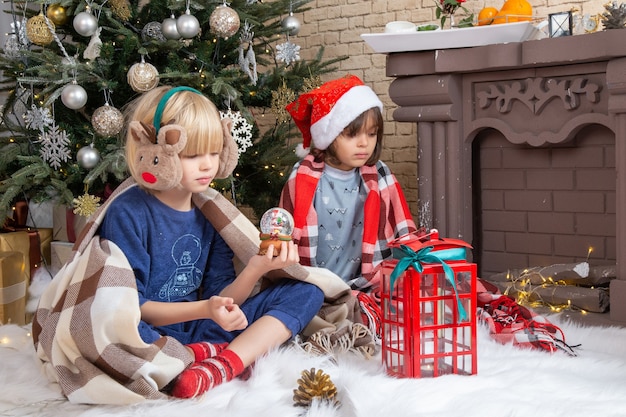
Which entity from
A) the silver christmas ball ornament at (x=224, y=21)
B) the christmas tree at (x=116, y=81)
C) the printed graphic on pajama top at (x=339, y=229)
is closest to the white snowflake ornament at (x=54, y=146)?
the christmas tree at (x=116, y=81)

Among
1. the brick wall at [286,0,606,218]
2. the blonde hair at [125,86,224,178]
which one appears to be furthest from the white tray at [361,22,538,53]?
the blonde hair at [125,86,224,178]

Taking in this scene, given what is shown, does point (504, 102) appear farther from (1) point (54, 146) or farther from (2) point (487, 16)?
(1) point (54, 146)

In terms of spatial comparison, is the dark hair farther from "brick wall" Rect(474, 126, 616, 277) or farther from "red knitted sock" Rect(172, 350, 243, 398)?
"red knitted sock" Rect(172, 350, 243, 398)

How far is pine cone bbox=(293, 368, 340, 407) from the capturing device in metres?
1.61

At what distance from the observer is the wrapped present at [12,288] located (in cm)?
278

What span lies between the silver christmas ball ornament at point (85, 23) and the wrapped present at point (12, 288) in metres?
0.92

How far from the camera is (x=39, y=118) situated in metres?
3.03

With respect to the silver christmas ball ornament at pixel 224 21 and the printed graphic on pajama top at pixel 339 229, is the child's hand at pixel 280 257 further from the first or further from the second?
the silver christmas ball ornament at pixel 224 21

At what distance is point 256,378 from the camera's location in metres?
1.79

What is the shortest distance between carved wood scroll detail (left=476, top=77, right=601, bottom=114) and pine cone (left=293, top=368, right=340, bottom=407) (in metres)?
1.64

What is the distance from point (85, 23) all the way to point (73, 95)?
29cm

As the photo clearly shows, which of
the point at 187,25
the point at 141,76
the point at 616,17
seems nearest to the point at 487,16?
the point at 616,17

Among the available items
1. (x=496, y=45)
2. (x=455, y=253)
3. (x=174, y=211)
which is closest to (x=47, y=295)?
(x=174, y=211)

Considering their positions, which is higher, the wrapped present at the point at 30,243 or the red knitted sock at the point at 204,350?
the wrapped present at the point at 30,243
